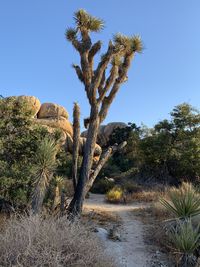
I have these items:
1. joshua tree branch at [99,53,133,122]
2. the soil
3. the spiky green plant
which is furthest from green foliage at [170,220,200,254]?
joshua tree branch at [99,53,133,122]

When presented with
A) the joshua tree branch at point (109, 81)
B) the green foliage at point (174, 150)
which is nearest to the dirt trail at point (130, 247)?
the joshua tree branch at point (109, 81)

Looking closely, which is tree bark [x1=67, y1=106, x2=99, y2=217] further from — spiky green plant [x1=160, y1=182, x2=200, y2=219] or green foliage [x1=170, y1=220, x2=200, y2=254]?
green foliage [x1=170, y1=220, x2=200, y2=254]

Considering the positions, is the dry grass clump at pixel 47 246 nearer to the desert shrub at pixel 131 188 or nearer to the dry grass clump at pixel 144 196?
the dry grass clump at pixel 144 196

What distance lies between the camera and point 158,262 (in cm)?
788

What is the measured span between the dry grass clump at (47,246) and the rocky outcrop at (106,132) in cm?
2518

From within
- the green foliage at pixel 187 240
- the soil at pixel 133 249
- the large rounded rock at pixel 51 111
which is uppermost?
the large rounded rock at pixel 51 111

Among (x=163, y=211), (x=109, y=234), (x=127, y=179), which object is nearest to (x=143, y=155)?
(x=127, y=179)

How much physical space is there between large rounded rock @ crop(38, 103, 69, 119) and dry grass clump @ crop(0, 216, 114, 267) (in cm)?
2360

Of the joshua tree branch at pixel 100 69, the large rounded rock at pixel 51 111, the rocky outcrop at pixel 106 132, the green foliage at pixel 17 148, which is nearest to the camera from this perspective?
the green foliage at pixel 17 148

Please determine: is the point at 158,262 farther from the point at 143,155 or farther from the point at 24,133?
the point at 143,155

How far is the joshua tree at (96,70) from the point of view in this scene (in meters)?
11.2

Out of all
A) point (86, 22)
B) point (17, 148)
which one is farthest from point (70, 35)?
point (17, 148)

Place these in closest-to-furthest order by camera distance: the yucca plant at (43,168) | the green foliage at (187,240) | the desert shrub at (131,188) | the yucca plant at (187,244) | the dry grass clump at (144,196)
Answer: the yucca plant at (187,244) → the green foliage at (187,240) → the yucca plant at (43,168) → the dry grass clump at (144,196) → the desert shrub at (131,188)

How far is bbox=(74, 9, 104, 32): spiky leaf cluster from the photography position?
1142 centimetres
